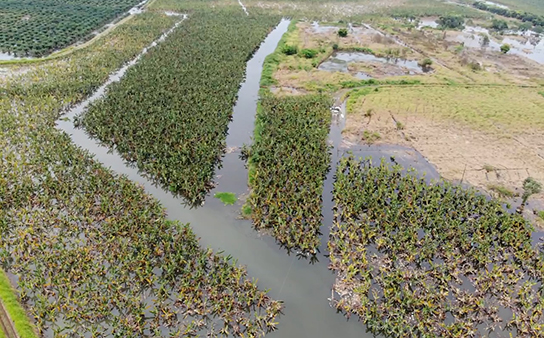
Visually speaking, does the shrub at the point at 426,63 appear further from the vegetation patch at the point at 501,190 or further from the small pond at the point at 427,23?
the vegetation patch at the point at 501,190

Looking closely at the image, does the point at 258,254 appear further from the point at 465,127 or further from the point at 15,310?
the point at 465,127

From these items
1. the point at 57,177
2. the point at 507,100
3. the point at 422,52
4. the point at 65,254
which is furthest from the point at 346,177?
the point at 422,52

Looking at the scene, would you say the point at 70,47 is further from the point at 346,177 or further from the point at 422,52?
the point at 422,52

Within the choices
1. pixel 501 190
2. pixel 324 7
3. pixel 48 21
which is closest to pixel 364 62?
pixel 501 190

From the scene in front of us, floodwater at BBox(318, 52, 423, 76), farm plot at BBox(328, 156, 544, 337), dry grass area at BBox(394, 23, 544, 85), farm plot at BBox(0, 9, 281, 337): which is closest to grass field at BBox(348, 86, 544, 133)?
dry grass area at BBox(394, 23, 544, 85)

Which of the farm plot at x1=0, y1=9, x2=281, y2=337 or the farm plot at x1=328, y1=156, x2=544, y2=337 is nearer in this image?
the farm plot at x1=0, y1=9, x2=281, y2=337

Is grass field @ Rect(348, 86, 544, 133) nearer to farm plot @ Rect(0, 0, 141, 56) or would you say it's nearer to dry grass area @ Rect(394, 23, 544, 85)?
dry grass area @ Rect(394, 23, 544, 85)
